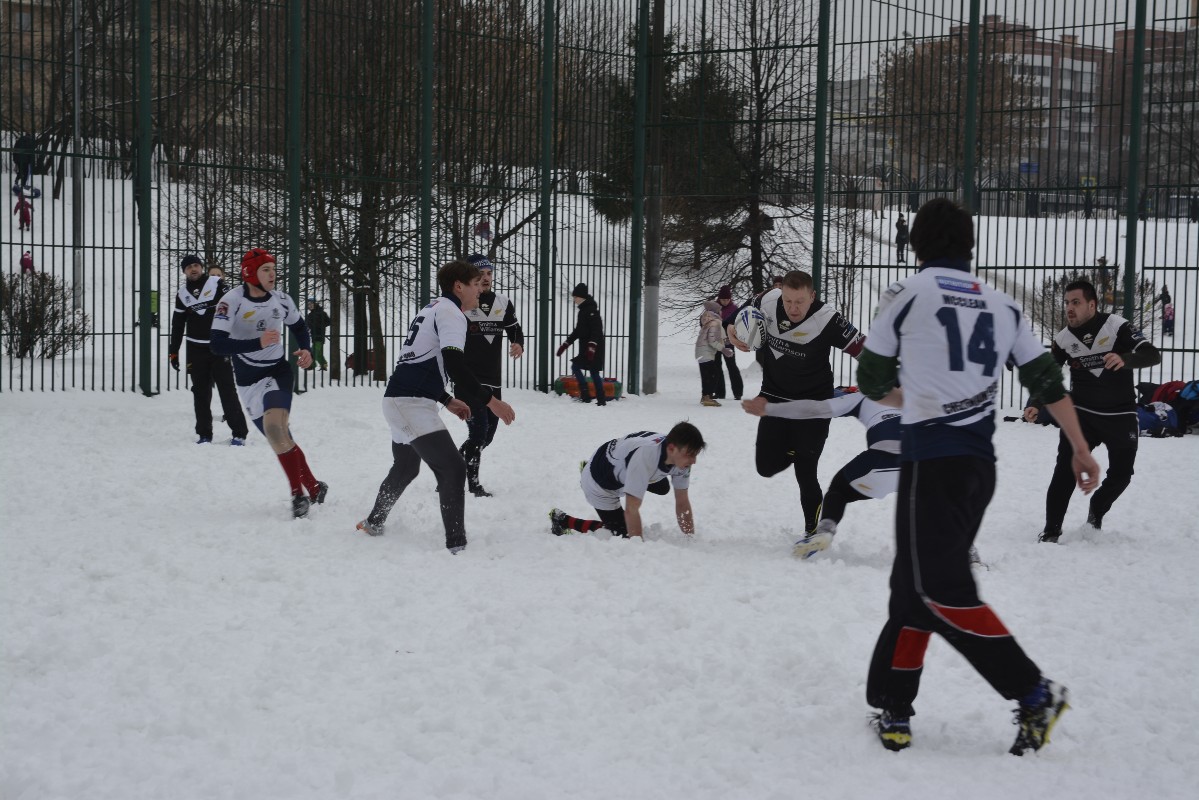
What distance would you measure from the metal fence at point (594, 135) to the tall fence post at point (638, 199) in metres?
0.04

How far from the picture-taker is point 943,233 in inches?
161

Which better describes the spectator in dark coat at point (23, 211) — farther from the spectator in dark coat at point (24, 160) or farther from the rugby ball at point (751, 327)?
the rugby ball at point (751, 327)

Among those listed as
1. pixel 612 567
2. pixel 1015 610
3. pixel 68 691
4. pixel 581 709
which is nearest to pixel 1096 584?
pixel 1015 610

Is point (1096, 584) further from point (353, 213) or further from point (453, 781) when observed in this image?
point (353, 213)

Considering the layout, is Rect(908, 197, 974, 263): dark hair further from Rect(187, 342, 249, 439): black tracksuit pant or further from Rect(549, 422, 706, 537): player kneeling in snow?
Rect(187, 342, 249, 439): black tracksuit pant

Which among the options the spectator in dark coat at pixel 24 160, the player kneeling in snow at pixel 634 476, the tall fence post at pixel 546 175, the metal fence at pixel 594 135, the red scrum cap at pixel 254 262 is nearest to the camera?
the player kneeling in snow at pixel 634 476

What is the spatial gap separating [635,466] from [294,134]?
9.98m

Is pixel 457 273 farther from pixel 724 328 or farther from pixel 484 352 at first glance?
pixel 724 328

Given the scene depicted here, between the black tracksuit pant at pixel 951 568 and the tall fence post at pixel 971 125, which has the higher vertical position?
the tall fence post at pixel 971 125

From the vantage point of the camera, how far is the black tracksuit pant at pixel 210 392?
11703 millimetres

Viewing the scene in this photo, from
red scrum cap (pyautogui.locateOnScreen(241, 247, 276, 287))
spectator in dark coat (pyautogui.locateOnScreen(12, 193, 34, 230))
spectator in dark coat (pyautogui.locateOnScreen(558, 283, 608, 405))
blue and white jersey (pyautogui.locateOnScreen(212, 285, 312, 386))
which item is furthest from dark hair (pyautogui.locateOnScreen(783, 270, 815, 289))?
spectator in dark coat (pyautogui.locateOnScreen(12, 193, 34, 230))

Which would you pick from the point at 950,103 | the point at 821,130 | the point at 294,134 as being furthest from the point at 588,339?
the point at 950,103

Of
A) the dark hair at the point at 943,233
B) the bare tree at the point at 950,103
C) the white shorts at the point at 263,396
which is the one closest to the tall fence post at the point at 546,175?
the bare tree at the point at 950,103

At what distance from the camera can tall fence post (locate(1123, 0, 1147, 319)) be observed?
15.4 metres
